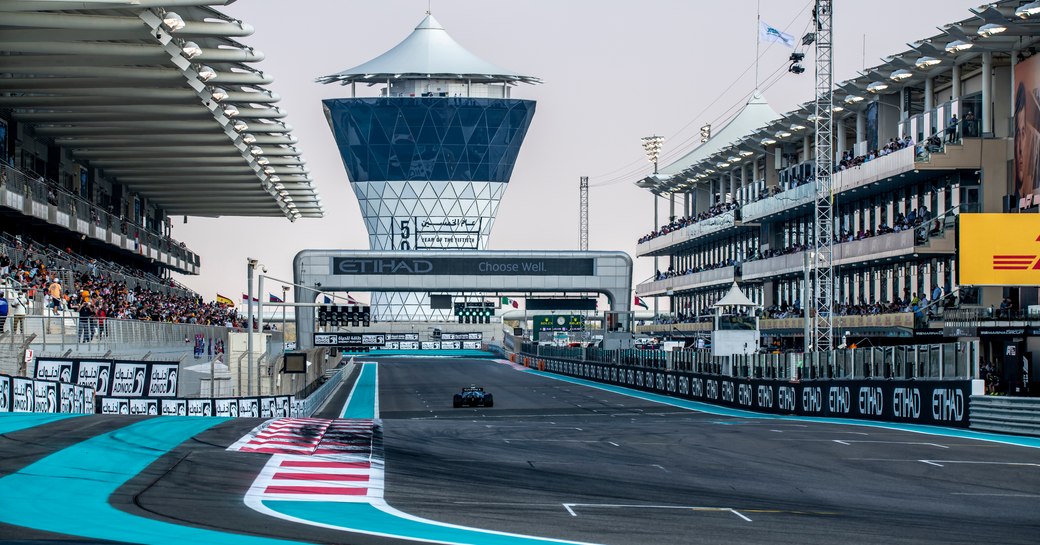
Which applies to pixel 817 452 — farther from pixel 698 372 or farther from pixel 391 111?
pixel 391 111

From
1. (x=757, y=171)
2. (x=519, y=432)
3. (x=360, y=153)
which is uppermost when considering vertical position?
(x=360, y=153)

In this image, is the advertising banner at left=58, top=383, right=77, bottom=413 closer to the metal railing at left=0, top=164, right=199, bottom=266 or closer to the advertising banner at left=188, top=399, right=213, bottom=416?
the advertising banner at left=188, top=399, right=213, bottom=416

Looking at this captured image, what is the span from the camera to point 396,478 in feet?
59.8

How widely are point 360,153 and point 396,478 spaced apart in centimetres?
15970

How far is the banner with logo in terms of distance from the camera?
101 ft

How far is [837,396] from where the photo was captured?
37.3 meters

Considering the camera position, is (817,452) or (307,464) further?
(817,452)

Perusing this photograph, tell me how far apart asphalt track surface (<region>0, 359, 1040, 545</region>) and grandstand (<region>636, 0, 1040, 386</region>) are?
1694 cm

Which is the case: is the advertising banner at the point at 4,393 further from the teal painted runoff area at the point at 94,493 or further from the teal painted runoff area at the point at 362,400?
the teal painted runoff area at the point at 362,400

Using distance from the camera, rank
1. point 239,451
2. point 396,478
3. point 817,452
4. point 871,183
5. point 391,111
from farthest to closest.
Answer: point 391,111
point 871,183
point 817,452
point 239,451
point 396,478

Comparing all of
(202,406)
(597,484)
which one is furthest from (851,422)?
(597,484)

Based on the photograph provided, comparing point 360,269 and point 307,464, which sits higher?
point 360,269

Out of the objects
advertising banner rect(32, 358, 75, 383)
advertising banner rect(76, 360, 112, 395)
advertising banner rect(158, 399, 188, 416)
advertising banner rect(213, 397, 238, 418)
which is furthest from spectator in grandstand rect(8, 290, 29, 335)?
advertising banner rect(213, 397, 238, 418)

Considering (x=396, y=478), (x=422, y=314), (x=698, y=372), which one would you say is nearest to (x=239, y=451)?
(x=396, y=478)
